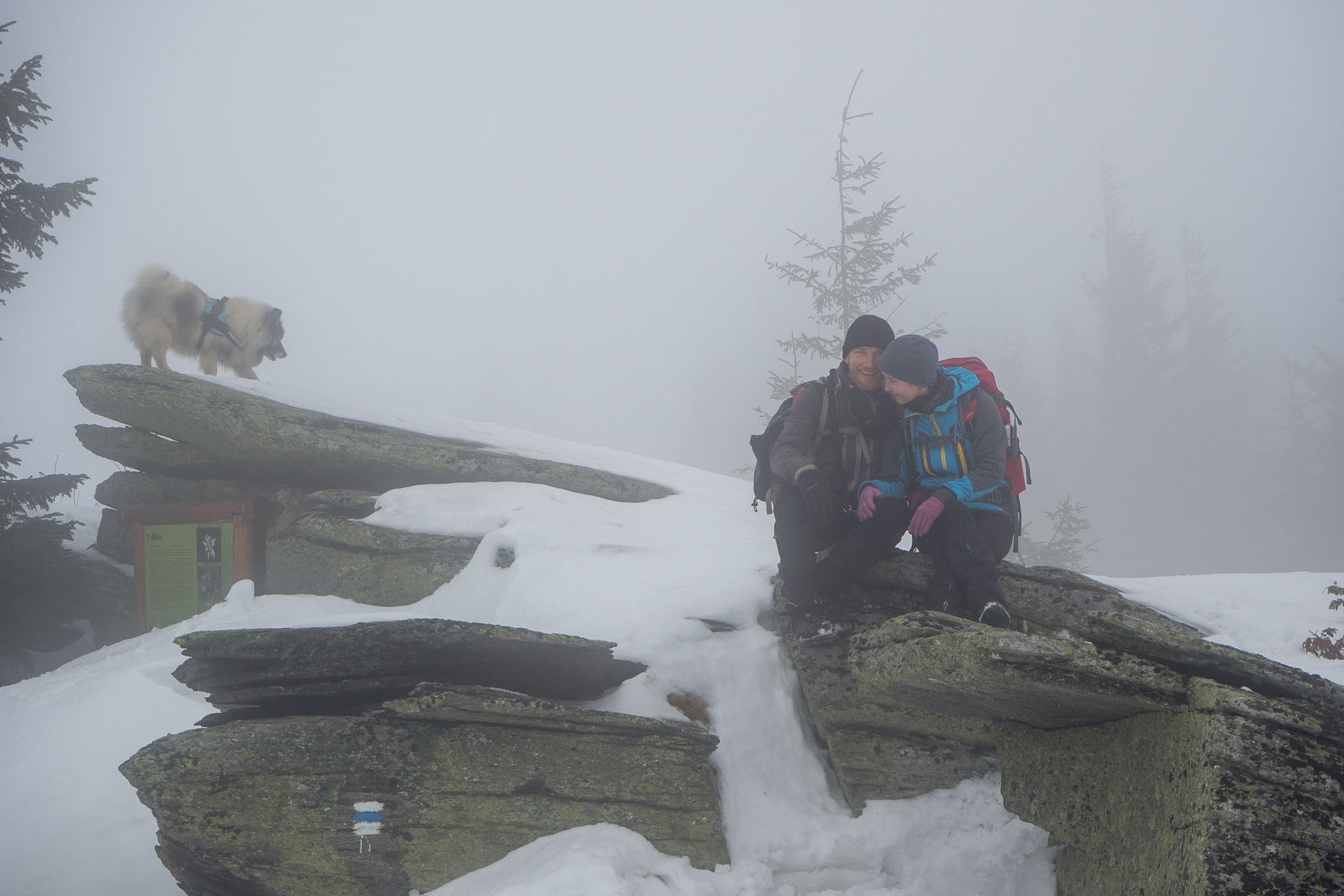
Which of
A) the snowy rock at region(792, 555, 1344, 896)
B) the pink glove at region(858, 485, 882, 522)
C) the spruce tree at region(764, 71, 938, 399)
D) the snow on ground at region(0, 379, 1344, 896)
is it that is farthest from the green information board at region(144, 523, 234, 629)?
the spruce tree at region(764, 71, 938, 399)

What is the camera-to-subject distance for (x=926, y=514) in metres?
4.64

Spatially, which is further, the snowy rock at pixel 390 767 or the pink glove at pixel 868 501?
the pink glove at pixel 868 501

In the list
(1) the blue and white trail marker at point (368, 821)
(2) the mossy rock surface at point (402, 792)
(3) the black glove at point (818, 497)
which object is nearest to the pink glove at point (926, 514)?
(3) the black glove at point (818, 497)

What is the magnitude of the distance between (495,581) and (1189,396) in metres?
60.4

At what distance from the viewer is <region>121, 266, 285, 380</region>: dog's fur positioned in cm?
1161

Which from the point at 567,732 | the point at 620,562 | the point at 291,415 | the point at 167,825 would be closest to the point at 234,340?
the point at 291,415

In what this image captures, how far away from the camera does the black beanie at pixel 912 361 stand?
15.7 ft

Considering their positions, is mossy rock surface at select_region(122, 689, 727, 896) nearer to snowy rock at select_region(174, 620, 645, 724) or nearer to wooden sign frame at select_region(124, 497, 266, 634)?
snowy rock at select_region(174, 620, 645, 724)

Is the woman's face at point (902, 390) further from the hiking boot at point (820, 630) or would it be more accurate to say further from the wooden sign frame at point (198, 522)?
the wooden sign frame at point (198, 522)

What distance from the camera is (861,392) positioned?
5.31 metres

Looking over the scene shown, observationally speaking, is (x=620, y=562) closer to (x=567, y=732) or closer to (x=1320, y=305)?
(x=567, y=732)

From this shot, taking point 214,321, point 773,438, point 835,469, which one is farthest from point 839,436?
point 214,321

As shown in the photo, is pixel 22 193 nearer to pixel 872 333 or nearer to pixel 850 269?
pixel 872 333

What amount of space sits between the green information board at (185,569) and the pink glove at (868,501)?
9.26 m
